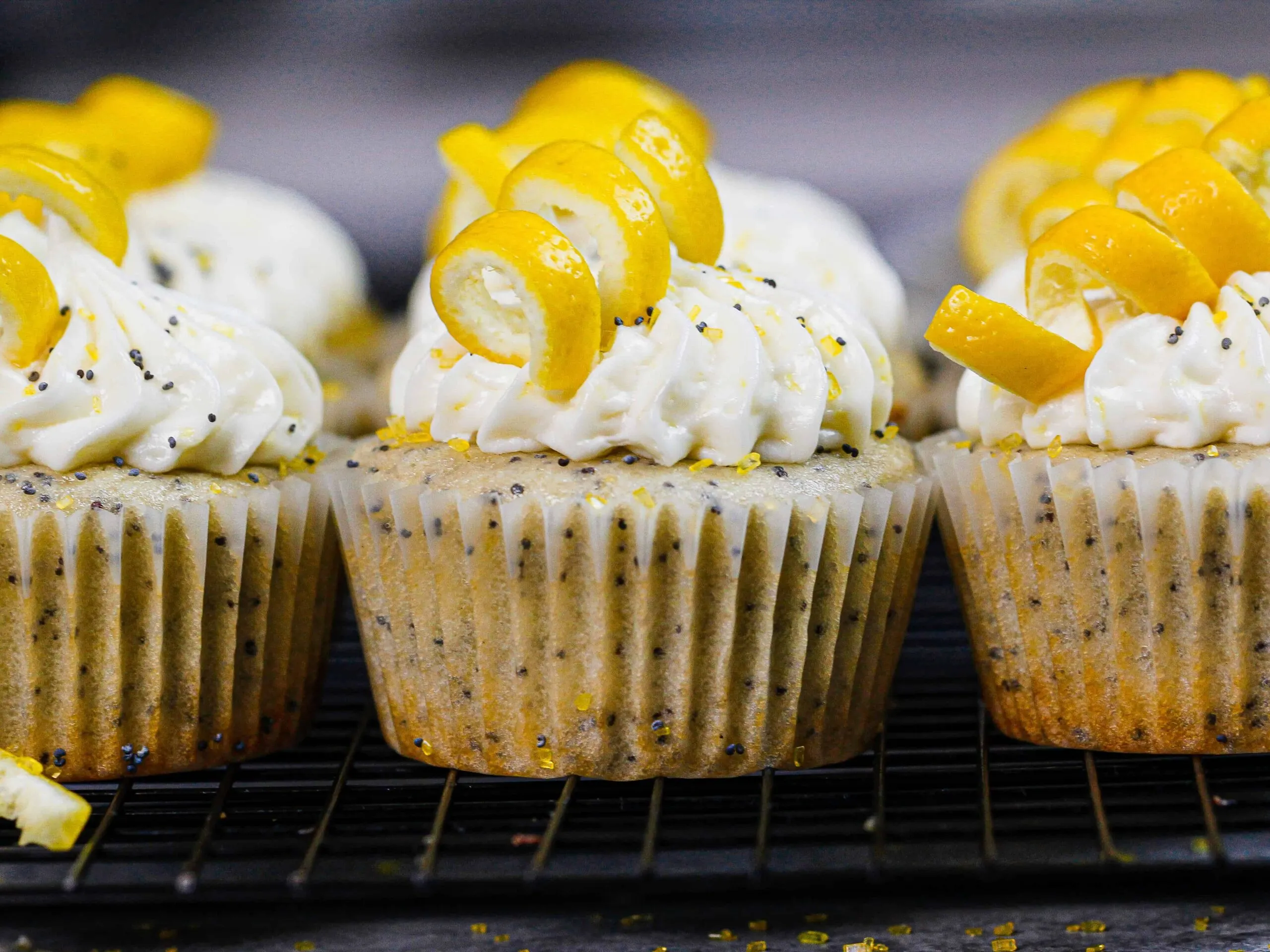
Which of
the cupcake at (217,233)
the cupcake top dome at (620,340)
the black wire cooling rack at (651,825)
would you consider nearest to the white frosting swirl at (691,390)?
the cupcake top dome at (620,340)

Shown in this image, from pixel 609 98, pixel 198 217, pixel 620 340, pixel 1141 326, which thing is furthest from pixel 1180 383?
pixel 198 217

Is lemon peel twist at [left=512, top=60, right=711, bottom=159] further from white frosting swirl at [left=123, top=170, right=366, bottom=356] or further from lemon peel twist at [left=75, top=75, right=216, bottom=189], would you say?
lemon peel twist at [left=75, top=75, right=216, bottom=189]

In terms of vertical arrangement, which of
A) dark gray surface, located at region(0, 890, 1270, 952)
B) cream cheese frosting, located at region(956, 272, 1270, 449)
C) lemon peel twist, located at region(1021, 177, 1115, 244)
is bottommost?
dark gray surface, located at region(0, 890, 1270, 952)

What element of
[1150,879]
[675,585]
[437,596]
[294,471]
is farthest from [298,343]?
[1150,879]

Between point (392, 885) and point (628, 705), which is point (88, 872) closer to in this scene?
point (392, 885)

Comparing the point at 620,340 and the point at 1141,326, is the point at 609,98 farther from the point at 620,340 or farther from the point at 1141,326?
the point at 1141,326

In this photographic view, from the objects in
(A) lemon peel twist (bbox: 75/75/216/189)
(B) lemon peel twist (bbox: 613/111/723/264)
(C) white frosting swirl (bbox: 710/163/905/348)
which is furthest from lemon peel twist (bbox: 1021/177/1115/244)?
(A) lemon peel twist (bbox: 75/75/216/189)
